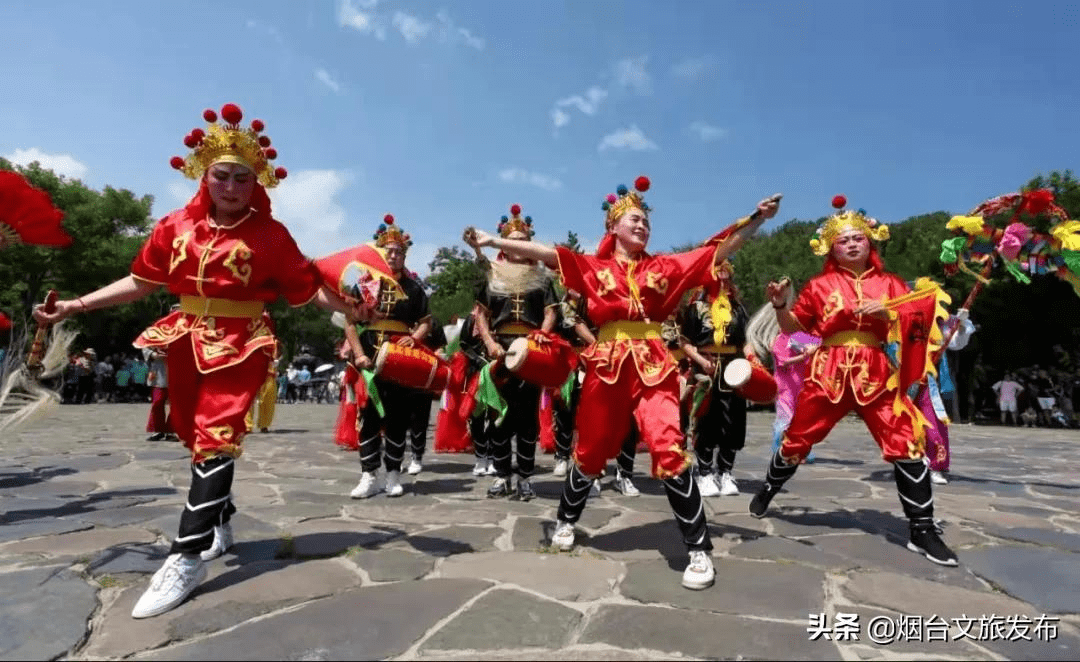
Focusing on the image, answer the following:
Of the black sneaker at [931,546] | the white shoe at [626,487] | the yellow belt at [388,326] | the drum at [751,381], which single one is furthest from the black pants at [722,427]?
the yellow belt at [388,326]

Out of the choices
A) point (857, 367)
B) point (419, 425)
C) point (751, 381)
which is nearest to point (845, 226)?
point (857, 367)

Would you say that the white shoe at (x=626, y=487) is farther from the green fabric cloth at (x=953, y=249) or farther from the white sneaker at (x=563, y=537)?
the green fabric cloth at (x=953, y=249)

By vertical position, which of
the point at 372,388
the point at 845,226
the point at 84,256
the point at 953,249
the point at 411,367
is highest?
the point at 84,256

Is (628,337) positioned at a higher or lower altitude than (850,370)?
higher

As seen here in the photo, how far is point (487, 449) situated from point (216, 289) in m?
4.30

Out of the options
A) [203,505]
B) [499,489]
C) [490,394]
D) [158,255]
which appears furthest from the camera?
[499,489]

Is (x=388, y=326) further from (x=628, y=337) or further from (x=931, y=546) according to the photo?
(x=931, y=546)

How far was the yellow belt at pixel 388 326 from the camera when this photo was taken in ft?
17.9

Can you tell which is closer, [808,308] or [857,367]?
[857,367]

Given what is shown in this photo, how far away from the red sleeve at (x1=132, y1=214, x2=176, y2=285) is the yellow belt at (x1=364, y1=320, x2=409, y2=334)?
2.25 meters

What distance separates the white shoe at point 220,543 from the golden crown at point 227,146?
6.35 ft

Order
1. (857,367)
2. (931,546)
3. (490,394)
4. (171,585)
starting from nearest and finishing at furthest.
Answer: (171,585), (931,546), (857,367), (490,394)

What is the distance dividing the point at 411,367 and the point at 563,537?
1.90 m

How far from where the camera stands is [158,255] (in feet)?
10.7
